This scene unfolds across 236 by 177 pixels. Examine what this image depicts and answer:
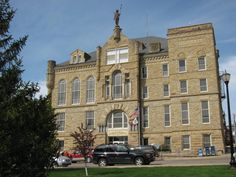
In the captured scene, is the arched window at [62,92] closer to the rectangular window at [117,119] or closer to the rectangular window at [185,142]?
the rectangular window at [117,119]

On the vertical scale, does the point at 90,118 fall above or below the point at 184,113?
below

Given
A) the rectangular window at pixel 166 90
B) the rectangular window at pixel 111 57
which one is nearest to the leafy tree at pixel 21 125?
the rectangular window at pixel 166 90

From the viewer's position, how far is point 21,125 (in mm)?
11633

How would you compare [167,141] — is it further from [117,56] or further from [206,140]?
[117,56]

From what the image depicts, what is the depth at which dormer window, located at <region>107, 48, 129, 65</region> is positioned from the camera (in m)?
53.9

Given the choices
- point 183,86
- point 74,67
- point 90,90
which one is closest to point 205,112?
point 183,86

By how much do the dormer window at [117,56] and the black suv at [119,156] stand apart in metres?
24.9

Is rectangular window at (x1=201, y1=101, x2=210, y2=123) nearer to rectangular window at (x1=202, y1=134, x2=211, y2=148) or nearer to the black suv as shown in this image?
rectangular window at (x1=202, y1=134, x2=211, y2=148)

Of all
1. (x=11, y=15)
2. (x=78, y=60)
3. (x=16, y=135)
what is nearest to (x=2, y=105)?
(x=16, y=135)

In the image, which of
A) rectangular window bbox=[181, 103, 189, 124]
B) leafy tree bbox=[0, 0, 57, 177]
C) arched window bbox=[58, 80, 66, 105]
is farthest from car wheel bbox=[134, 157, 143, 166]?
arched window bbox=[58, 80, 66, 105]

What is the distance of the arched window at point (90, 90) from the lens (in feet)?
184

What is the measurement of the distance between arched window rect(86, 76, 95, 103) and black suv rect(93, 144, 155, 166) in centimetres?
2516

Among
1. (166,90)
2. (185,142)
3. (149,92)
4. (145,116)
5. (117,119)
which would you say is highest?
(166,90)

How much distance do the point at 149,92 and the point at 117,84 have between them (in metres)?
5.47
